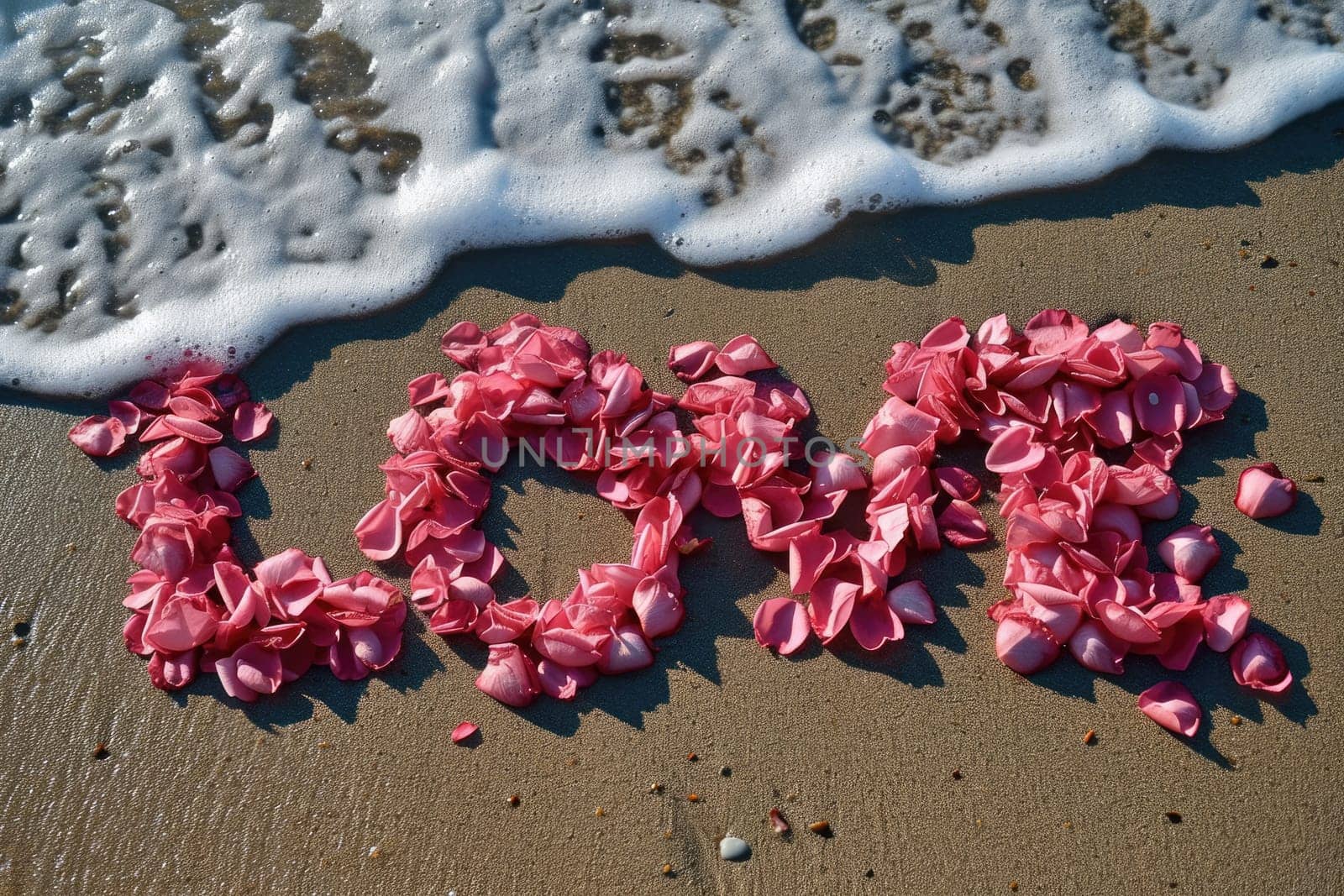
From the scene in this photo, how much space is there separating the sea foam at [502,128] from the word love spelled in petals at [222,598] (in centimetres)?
45

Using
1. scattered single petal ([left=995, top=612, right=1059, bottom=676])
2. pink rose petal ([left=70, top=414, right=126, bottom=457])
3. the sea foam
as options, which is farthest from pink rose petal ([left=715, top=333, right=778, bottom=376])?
pink rose petal ([left=70, top=414, right=126, bottom=457])

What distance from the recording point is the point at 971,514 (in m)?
2.35

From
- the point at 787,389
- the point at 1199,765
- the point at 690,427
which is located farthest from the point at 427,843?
the point at 1199,765

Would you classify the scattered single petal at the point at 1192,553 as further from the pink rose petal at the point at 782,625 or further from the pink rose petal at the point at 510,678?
the pink rose petal at the point at 510,678

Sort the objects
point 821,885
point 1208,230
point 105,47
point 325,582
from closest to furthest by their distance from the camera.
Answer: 1. point 821,885
2. point 325,582
3. point 1208,230
4. point 105,47

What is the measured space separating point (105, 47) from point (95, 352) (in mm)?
1427

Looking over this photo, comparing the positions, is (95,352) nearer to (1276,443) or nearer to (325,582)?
(325,582)

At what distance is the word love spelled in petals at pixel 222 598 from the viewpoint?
2.24m

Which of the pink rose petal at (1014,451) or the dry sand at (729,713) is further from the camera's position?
the pink rose petal at (1014,451)

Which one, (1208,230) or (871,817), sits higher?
(1208,230)

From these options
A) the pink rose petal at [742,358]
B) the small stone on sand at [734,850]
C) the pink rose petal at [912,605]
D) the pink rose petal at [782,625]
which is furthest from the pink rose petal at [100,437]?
the pink rose petal at [912,605]

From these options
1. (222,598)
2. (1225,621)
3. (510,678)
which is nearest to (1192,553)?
(1225,621)

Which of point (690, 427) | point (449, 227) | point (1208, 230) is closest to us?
point (690, 427)

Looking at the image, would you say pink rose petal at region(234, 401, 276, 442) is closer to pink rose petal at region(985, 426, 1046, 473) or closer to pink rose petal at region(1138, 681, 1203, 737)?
pink rose petal at region(985, 426, 1046, 473)
